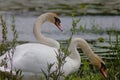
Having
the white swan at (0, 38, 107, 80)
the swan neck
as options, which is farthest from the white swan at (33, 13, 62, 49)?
the white swan at (0, 38, 107, 80)

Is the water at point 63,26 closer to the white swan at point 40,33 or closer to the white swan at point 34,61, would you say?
the white swan at point 40,33

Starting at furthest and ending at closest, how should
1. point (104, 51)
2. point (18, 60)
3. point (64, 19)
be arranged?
point (64, 19)
point (104, 51)
point (18, 60)

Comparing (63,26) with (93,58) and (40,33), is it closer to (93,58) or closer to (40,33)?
(40,33)

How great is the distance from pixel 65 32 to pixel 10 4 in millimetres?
5370

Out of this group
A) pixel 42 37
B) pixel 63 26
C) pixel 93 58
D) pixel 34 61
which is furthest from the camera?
pixel 63 26

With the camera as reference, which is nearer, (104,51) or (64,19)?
(104,51)

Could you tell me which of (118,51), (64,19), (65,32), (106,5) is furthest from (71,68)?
(106,5)

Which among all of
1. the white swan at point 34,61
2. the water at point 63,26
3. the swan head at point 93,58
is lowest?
the water at point 63,26

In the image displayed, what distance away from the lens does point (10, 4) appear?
59.5 ft

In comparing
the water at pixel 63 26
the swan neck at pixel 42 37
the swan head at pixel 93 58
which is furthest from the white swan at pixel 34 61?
the water at pixel 63 26

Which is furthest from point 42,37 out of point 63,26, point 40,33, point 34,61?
point 63,26

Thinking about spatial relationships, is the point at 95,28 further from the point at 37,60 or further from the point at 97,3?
the point at 37,60

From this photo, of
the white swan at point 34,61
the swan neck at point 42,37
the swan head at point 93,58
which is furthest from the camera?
the swan neck at point 42,37

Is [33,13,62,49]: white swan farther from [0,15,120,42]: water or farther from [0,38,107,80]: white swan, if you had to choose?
[0,15,120,42]: water
